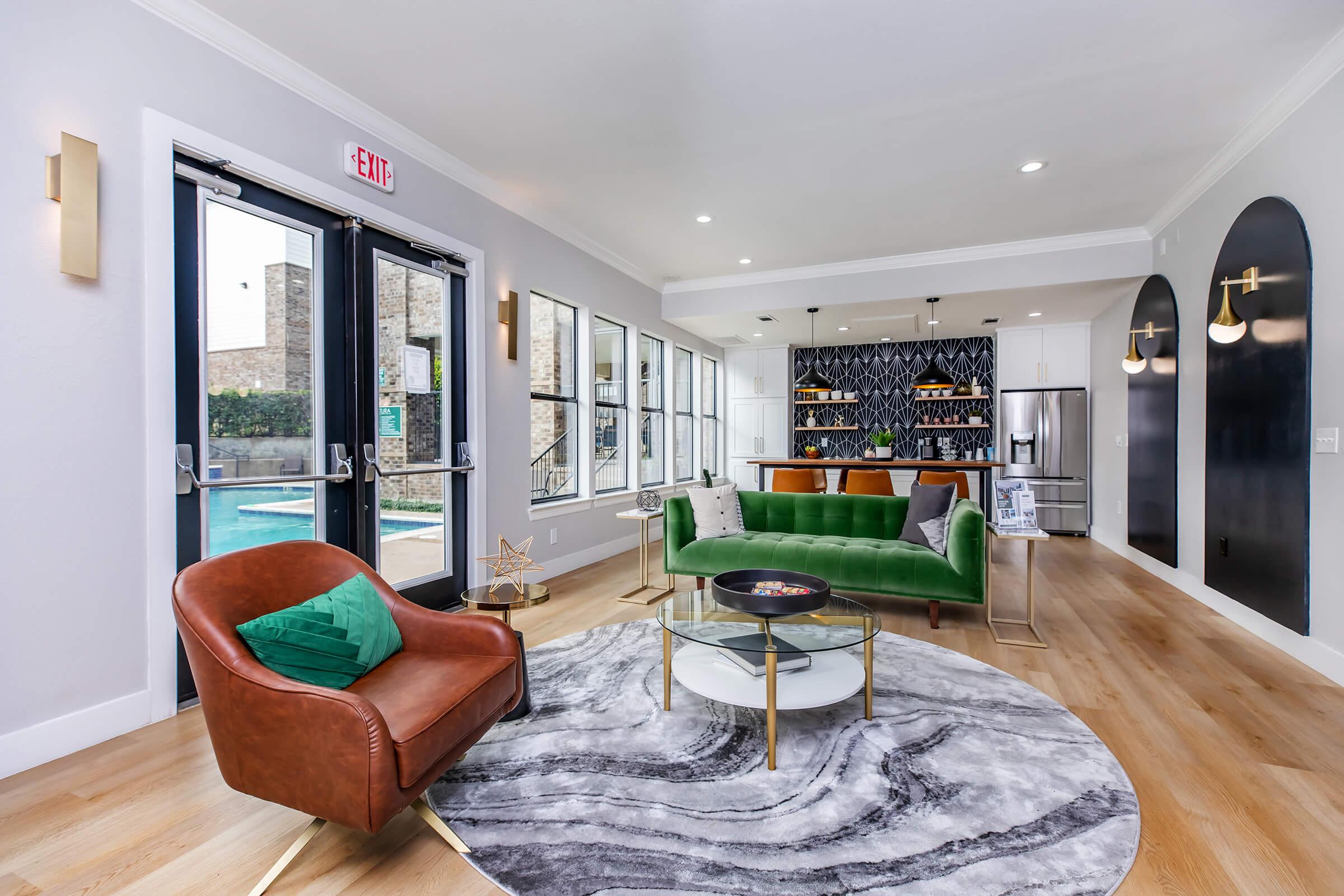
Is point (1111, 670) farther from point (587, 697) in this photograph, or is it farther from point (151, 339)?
point (151, 339)

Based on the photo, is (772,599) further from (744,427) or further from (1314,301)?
(744,427)

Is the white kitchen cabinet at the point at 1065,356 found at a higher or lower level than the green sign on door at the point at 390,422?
higher

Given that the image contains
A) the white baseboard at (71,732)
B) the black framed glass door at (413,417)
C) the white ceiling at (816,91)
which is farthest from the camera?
the black framed glass door at (413,417)

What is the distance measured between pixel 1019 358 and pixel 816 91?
5736mm

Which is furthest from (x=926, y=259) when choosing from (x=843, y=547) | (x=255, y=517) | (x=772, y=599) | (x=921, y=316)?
(x=255, y=517)

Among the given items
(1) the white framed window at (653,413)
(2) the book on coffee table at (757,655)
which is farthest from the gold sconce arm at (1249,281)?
(1) the white framed window at (653,413)

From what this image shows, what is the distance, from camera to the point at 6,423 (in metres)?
2.10

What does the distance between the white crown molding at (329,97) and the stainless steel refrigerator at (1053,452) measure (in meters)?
5.82

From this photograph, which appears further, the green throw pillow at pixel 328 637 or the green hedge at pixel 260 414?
the green hedge at pixel 260 414

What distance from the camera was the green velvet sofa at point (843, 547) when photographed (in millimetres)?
3713

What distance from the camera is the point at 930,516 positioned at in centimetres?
414

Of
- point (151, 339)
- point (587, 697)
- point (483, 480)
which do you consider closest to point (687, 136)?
point (483, 480)

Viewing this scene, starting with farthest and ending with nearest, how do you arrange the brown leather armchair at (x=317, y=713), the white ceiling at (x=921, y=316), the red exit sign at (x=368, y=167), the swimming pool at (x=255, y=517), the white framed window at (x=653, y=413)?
the white framed window at (x=653, y=413)
the white ceiling at (x=921, y=316)
the red exit sign at (x=368, y=167)
the swimming pool at (x=255, y=517)
the brown leather armchair at (x=317, y=713)

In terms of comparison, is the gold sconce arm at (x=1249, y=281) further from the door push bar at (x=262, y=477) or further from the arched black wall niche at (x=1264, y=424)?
the door push bar at (x=262, y=477)
